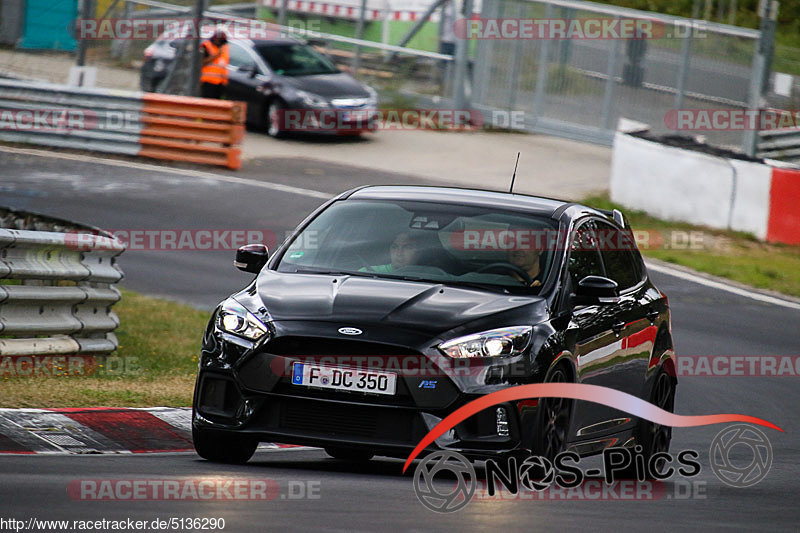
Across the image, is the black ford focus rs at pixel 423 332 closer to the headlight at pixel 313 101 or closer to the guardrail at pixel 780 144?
the guardrail at pixel 780 144

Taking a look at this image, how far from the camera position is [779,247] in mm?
20219

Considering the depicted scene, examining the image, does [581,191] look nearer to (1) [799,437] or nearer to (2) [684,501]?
(1) [799,437]

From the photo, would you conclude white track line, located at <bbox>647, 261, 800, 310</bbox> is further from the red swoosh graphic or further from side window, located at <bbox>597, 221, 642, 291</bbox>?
side window, located at <bbox>597, 221, 642, 291</bbox>

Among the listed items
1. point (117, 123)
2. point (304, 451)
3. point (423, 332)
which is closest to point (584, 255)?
point (423, 332)

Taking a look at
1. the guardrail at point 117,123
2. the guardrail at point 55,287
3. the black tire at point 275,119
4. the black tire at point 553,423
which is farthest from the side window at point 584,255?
the black tire at point 275,119

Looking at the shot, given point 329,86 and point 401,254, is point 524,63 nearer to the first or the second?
point 329,86

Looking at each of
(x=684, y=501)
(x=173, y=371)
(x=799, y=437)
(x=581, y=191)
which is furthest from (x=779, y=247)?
(x=684, y=501)

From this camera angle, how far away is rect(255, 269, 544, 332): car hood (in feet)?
24.3

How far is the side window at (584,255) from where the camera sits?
845 centimetres

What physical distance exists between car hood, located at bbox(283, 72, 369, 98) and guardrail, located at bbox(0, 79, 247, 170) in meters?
3.08

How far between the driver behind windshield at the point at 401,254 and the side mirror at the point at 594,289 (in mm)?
932

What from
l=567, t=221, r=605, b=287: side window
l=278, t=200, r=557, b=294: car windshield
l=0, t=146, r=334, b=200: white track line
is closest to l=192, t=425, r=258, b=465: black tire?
l=278, t=200, r=557, b=294: car windshield

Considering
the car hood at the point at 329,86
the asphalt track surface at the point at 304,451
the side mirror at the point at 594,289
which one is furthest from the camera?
the car hood at the point at 329,86

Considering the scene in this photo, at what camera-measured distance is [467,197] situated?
29.1 feet
